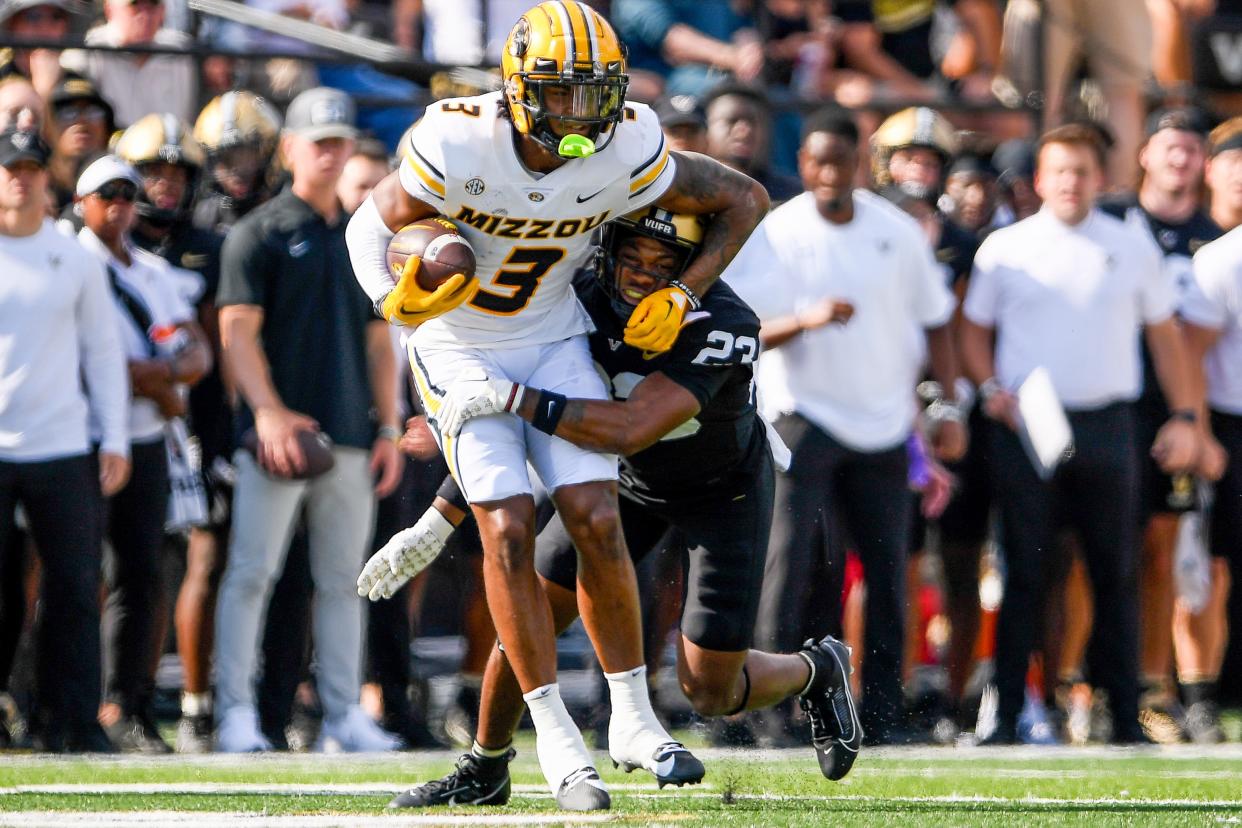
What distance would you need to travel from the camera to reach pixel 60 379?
314 inches

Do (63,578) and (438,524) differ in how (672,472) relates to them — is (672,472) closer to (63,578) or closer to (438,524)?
(438,524)

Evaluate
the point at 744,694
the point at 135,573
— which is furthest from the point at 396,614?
the point at 744,694

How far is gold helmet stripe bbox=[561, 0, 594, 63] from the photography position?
5711 millimetres

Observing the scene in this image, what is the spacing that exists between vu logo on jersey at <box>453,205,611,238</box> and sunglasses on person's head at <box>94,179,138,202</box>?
2.88 m

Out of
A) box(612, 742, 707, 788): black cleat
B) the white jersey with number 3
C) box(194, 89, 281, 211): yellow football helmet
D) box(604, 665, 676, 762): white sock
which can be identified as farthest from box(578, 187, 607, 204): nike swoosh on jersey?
box(194, 89, 281, 211): yellow football helmet

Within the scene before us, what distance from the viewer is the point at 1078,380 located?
897 cm

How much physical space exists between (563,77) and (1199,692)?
4.83 meters

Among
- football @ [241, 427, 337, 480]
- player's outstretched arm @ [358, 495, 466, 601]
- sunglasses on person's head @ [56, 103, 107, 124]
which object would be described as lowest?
football @ [241, 427, 337, 480]

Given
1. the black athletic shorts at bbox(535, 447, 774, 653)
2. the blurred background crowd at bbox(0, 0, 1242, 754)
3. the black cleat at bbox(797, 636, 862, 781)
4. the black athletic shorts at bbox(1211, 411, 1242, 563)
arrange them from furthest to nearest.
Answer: the black athletic shorts at bbox(1211, 411, 1242, 563)
the blurred background crowd at bbox(0, 0, 1242, 754)
the black cleat at bbox(797, 636, 862, 781)
the black athletic shorts at bbox(535, 447, 774, 653)

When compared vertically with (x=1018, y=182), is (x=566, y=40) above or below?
above

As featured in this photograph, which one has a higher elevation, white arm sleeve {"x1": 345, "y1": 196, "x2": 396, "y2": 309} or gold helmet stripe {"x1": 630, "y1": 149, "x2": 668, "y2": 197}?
gold helmet stripe {"x1": 630, "y1": 149, "x2": 668, "y2": 197}

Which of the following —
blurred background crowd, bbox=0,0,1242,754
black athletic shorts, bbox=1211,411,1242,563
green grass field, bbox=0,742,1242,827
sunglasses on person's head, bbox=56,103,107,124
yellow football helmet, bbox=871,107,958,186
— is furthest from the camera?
yellow football helmet, bbox=871,107,958,186

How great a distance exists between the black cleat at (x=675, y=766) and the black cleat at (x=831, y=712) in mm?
1094

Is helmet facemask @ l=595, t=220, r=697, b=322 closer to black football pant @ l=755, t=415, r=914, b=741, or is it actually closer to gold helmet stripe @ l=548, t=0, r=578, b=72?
gold helmet stripe @ l=548, t=0, r=578, b=72
